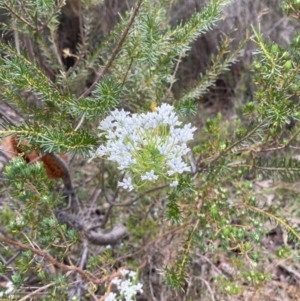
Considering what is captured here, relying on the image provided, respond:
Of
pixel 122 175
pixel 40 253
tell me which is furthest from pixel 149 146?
pixel 122 175

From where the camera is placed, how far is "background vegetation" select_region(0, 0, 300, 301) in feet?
3.10

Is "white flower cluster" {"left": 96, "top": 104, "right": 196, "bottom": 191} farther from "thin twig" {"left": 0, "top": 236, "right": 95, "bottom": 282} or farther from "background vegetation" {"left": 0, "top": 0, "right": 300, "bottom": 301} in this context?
"thin twig" {"left": 0, "top": 236, "right": 95, "bottom": 282}

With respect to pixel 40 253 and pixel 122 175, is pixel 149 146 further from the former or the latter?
pixel 122 175

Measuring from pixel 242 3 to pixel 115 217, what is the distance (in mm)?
1297

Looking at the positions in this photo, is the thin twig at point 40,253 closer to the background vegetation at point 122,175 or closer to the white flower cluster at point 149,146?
the background vegetation at point 122,175

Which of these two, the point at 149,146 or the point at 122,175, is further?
the point at 122,175

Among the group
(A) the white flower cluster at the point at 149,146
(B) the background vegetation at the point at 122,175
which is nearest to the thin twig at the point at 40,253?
(B) the background vegetation at the point at 122,175

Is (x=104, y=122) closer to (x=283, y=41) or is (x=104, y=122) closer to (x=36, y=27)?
(x=36, y=27)

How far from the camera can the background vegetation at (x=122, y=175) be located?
946 mm

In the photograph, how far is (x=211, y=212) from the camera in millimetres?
1129

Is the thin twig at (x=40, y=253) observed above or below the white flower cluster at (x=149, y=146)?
below

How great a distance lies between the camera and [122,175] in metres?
1.39

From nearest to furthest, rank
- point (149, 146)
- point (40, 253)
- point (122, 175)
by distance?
1. point (149, 146)
2. point (40, 253)
3. point (122, 175)

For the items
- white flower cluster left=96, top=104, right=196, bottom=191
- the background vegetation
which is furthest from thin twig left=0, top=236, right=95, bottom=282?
white flower cluster left=96, top=104, right=196, bottom=191
